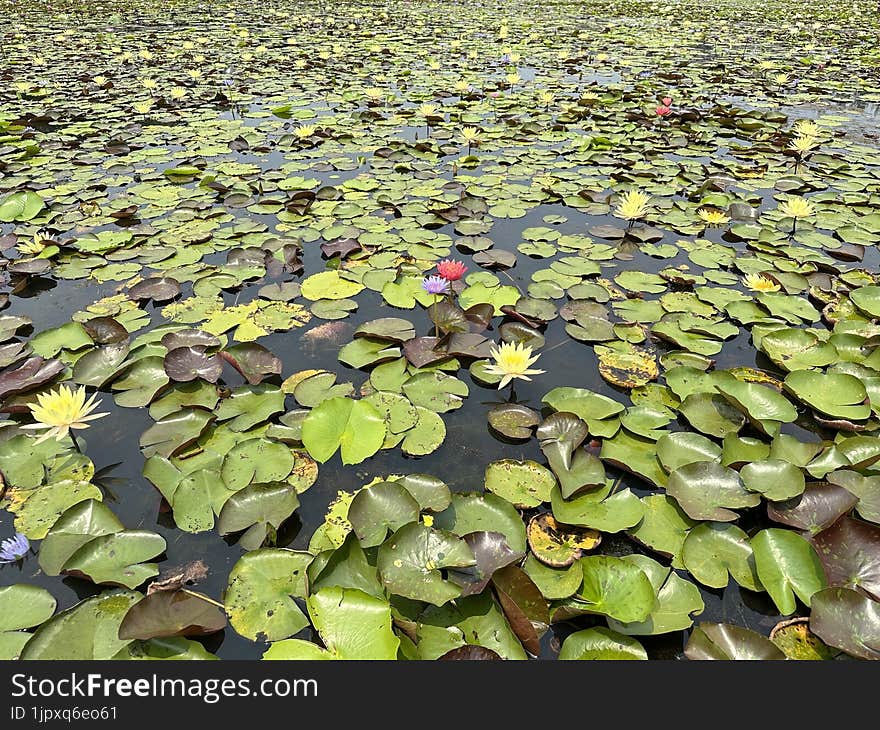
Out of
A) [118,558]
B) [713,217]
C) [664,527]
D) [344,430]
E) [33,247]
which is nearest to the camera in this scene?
[118,558]

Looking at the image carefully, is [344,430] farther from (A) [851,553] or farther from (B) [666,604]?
(A) [851,553]

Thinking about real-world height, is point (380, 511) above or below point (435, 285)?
below

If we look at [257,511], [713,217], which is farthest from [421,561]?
[713,217]

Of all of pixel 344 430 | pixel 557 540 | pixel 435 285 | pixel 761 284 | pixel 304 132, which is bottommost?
pixel 557 540

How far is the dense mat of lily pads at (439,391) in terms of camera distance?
155 cm

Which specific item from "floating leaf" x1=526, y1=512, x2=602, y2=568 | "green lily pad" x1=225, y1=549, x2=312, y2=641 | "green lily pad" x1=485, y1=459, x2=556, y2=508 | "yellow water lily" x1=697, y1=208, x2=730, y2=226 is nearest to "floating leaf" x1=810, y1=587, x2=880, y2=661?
"floating leaf" x1=526, y1=512, x2=602, y2=568

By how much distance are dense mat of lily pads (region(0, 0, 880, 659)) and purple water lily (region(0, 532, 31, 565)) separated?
0.01m

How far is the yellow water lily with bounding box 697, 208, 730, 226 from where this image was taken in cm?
363

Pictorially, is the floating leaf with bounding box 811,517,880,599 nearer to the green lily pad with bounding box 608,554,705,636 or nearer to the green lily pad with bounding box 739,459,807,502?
the green lily pad with bounding box 739,459,807,502

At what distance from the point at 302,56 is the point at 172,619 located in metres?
10.1

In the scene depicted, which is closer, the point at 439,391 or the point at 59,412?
the point at 59,412

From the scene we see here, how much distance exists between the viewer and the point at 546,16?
13500 mm

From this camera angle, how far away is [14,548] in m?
1.69

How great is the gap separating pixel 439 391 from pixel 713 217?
2569 millimetres
